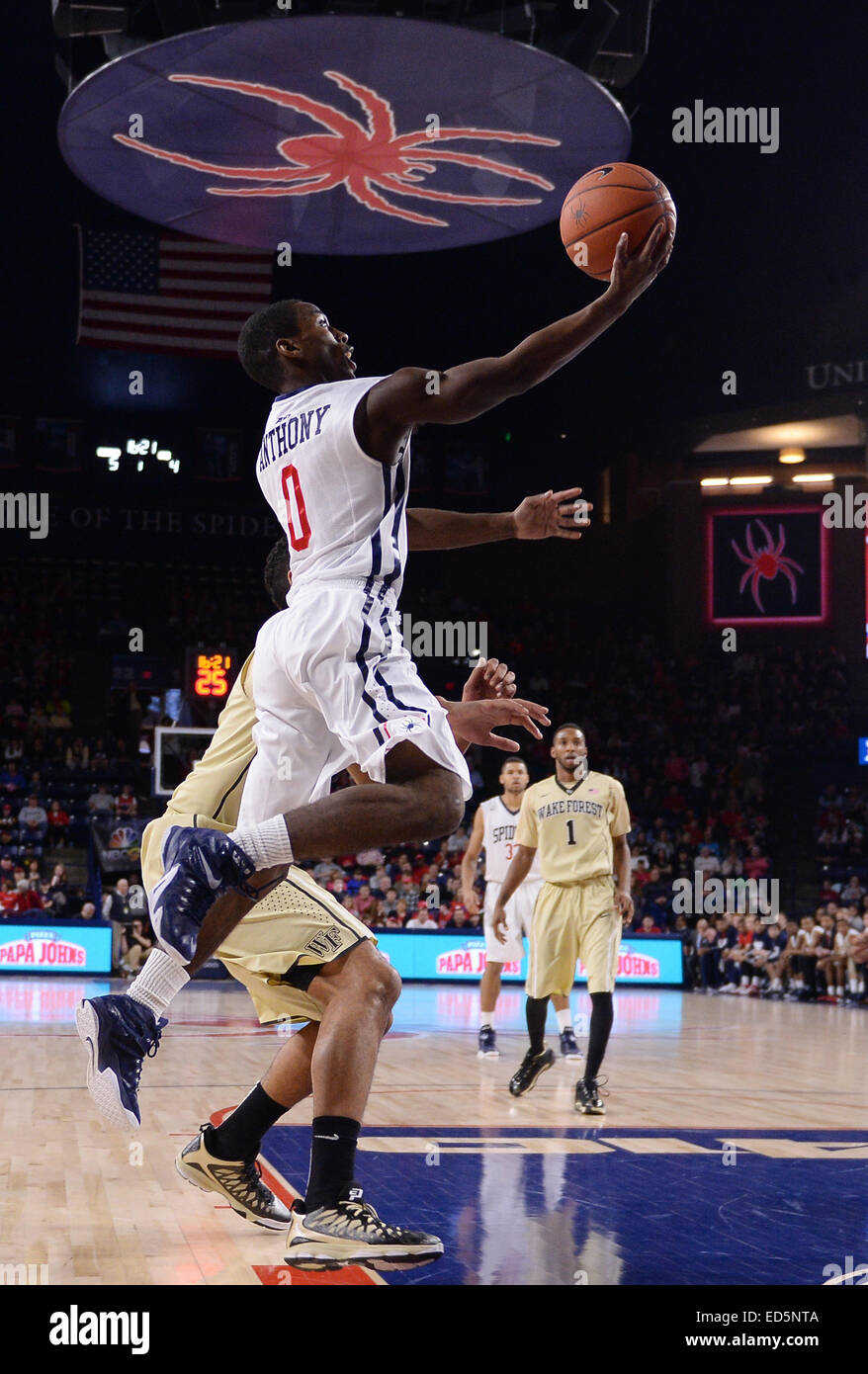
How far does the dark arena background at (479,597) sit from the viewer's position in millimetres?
4746

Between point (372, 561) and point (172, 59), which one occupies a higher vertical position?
point (172, 59)

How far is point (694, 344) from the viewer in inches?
1017

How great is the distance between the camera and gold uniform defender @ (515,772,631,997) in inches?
317

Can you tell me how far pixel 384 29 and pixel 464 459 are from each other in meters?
18.2

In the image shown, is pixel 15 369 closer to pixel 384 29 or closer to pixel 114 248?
pixel 114 248

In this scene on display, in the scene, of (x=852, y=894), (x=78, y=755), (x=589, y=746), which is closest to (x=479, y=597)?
(x=589, y=746)

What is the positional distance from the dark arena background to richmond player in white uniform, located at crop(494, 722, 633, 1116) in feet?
0.94

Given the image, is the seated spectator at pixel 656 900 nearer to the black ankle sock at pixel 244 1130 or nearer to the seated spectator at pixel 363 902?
the seated spectator at pixel 363 902

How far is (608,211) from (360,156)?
13.4 metres

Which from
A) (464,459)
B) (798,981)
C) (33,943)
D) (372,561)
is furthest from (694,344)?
(372,561)

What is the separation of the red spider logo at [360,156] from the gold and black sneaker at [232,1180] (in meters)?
12.7

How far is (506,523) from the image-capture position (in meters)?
4.16

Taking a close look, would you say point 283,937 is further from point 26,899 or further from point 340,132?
point 26,899

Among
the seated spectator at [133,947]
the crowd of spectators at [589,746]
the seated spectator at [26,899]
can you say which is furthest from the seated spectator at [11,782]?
the seated spectator at [133,947]
